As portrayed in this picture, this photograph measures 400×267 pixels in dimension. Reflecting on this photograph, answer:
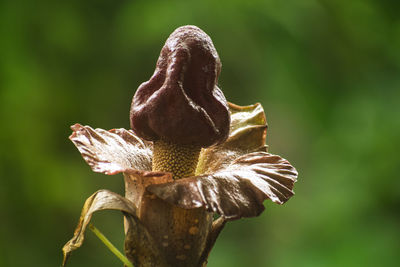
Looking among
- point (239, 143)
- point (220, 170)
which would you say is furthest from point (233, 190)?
point (239, 143)

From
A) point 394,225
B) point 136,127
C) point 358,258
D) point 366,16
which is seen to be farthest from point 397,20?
point 136,127

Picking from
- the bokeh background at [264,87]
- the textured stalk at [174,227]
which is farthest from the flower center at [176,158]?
the bokeh background at [264,87]

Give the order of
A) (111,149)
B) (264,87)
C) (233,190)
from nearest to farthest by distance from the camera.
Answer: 1. (233,190)
2. (111,149)
3. (264,87)

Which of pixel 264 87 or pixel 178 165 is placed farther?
pixel 264 87

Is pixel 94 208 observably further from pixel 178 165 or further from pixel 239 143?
pixel 239 143

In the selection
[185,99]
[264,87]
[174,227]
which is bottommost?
[264,87]

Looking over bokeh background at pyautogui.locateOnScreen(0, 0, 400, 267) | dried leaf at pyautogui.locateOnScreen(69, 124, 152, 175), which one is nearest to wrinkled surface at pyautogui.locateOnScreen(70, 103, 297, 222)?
dried leaf at pyautogui.locateOnScreen(69, 124, 152, 175)

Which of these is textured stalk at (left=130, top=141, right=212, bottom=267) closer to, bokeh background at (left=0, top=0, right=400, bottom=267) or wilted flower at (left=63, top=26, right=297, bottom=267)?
wilted flower at (left=63, top=26, right=297, bottom=267)
